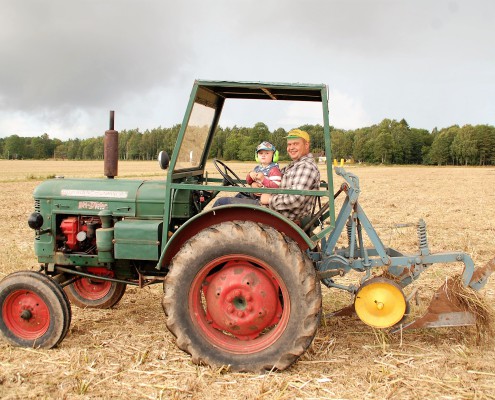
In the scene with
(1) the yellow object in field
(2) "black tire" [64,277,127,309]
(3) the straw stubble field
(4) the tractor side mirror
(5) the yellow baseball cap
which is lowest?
(3) the straw stubble field

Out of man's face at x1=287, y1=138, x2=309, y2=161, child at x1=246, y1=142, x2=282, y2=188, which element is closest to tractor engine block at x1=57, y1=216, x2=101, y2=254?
child at x1=246, y1=142, x2=282, y2=188

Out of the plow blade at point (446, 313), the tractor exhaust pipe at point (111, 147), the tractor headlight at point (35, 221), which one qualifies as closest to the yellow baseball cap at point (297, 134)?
the tractor exhaust pipe at point (111, 147)

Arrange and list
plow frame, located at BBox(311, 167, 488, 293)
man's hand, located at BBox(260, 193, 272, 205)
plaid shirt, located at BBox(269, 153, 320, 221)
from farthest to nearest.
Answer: plow frame, located at BBox(311, 167, 488, 293), man's hand, located at BBox(260, 193, 272, 205), plaid shirt, located at BBox(269, 153, 320, 221)

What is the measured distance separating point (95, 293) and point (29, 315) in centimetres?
125

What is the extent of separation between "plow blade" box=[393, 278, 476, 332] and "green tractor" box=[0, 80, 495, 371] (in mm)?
12

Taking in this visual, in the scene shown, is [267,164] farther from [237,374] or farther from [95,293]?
[95,293]

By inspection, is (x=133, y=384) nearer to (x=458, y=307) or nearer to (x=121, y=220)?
(x=121, y=220)

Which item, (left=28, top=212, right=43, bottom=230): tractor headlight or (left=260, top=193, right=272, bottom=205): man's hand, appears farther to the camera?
(left=28, top=212, right=43, bottom=230): tractor headlight

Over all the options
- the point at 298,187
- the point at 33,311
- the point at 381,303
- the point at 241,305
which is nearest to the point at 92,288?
the point at 33,311

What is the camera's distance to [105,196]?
4609 millimetres

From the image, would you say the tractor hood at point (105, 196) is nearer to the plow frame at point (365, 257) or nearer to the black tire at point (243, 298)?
the black tire at point (243, 298)

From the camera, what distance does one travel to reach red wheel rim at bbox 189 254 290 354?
3855mm

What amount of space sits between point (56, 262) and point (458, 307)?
3712mm

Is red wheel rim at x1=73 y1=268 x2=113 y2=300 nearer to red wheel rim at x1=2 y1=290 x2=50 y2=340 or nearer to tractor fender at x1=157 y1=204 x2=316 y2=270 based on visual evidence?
red wheel rim at x1=2 y1=290 x2=50 y2=340
